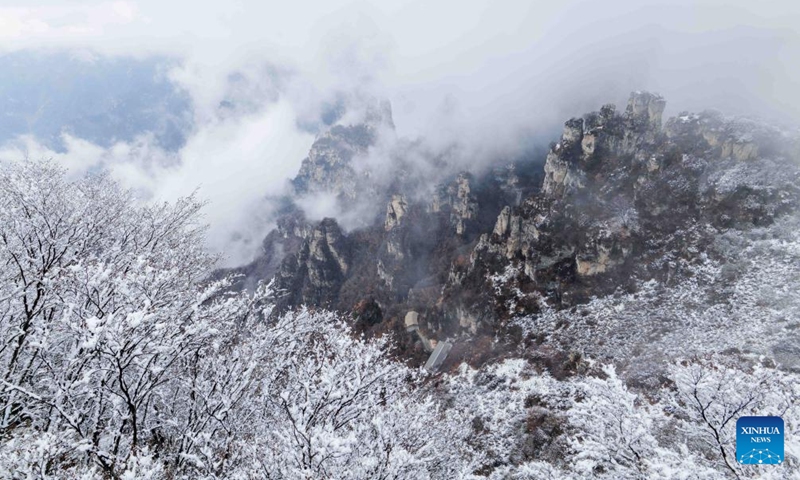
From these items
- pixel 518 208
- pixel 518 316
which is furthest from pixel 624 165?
pixel 518 316

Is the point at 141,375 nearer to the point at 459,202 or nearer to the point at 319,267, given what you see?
the point at 459,202

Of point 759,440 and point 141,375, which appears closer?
point 141,375

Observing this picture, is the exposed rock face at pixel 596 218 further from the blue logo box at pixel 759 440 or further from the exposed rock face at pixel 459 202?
the blue logo box at pixel 759 440

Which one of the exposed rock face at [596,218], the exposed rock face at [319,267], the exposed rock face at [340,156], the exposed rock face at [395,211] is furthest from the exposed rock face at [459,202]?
the exposed rock face at [340,156]

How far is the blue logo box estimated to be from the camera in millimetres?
8488

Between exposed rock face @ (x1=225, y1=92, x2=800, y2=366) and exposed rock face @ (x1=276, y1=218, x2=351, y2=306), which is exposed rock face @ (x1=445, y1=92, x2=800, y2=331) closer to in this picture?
exposed rock face @ (x1=225, y1=92, x2=800, y2=366)

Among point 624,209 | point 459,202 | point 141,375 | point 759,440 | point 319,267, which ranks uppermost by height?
point 141,375

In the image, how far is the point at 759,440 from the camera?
8.91 metres

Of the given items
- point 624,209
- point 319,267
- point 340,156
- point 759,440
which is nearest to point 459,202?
point 319,267

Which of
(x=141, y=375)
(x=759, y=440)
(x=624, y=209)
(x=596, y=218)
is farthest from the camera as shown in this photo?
(x=596, y=218)

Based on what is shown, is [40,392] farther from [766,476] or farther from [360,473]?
[766,476]

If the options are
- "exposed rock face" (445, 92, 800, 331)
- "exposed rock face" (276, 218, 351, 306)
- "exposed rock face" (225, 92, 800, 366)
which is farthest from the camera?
"exposed rock face" (276, 218, 351, 306)

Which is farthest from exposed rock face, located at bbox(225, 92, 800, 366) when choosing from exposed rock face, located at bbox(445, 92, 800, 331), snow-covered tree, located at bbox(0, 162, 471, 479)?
snow-covered tree, located at bbox(0, 162, 471, 479)

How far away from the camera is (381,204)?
134 meters
